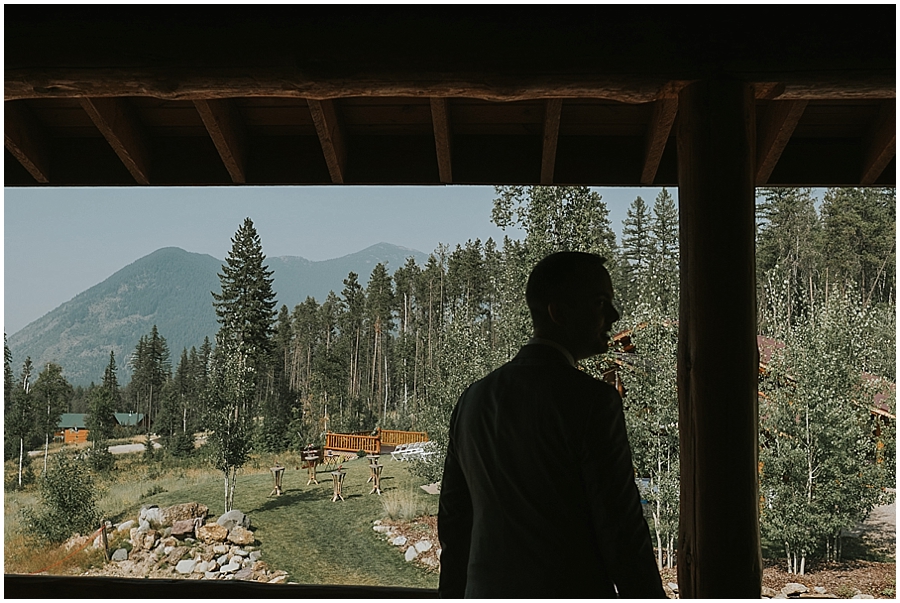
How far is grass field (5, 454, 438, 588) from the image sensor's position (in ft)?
41.4

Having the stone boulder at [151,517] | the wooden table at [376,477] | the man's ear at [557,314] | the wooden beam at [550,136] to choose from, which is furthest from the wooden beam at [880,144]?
the stone boulder at [151,517]

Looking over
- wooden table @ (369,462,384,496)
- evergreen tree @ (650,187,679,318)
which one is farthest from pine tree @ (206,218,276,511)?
evergreen tree @ (650,187,679,318)

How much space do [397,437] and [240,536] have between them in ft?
11.1

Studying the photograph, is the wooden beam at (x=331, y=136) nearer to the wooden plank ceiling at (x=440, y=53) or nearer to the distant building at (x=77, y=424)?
the wooden plank ceiling at (x=440, y=53)

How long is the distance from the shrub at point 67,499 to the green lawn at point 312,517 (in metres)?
0.97

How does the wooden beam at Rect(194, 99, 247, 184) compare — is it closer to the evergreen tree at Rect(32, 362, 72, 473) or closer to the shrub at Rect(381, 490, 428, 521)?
the shrub at Rect(381, 490, 428, 521)

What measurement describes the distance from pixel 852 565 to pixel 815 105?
390 inches

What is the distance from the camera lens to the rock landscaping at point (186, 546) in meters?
12.4

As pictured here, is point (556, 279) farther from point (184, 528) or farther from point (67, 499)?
point (67, 499)

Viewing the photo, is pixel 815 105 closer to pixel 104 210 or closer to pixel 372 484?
pixel 372 484

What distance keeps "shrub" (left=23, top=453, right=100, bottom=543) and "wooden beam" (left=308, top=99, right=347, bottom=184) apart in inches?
477

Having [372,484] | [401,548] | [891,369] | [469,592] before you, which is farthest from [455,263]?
[469,592]

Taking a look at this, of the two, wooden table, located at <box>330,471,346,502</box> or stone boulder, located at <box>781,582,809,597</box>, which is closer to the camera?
stone boulder, located at <box>781,582,809,597</box>

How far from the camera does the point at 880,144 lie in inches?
96.6
